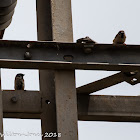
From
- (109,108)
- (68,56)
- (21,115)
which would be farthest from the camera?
(109,108)

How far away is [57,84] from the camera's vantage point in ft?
46.0

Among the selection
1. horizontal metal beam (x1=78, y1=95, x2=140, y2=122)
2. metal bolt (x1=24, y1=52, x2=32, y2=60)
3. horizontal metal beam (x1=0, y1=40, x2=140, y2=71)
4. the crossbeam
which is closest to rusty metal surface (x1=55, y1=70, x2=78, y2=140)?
horizontal metal beam (x1=0, y1=40, x2=140, y2=71)

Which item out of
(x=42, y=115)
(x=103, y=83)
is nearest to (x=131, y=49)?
(x=103, y=83)

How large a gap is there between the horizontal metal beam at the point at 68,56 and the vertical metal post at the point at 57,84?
0.84 ft

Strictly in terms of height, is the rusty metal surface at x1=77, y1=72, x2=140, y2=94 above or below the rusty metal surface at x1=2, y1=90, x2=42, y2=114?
above

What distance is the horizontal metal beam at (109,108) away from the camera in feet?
50.4

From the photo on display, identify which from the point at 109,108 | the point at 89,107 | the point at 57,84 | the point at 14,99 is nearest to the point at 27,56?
the point at 57,84

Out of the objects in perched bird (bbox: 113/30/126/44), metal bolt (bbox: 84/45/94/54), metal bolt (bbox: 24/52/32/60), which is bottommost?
metal bolt (bbox: 24/52/32/60)

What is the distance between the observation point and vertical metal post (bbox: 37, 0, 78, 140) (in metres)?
13.7

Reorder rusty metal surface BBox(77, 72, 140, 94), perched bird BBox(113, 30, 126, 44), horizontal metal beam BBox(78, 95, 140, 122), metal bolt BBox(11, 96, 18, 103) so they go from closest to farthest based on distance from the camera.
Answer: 1. metal bolt BBox(11, 96, 18, 103)
2. rusty metal surface BBox(77, 72, 140, 94)
3. horizontal metal beam BBox(78, 95, 140, 122)
4. perched bird BBox(113, 30, 126, 44)

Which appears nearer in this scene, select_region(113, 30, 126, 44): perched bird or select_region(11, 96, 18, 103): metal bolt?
select_region(11, 96, 18, 103): metal bolt

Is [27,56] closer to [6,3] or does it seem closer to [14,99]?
[6,3]

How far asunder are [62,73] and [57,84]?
251 mm

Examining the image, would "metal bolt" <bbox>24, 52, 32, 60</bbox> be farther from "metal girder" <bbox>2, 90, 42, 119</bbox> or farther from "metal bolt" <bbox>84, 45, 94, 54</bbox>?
"metal girder" <bbox>2, 90, 42, 119</bbox>
